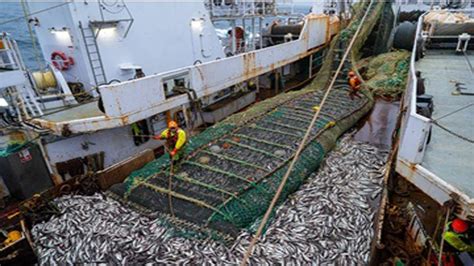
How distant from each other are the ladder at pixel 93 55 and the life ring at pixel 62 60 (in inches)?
37.9

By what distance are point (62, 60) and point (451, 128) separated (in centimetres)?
1292

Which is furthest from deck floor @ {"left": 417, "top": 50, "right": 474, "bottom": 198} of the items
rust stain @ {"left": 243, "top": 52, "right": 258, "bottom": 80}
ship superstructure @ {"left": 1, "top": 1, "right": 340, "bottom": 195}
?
ship superstructure @ {"left": 1, "top": 1, "right": 340, "bottom": 195}

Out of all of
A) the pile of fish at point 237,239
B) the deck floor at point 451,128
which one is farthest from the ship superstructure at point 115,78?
the deck floor at point 451,128

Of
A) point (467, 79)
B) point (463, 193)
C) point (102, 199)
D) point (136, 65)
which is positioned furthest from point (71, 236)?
point (467, 79)

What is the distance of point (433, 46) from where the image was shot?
14961 mm

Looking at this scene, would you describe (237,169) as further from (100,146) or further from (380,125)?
(380,125)

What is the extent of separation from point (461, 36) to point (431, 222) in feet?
33.9

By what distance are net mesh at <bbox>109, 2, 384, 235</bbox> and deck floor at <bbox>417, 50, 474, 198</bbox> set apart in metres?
3.31

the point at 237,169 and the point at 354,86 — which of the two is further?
the point at 354,86

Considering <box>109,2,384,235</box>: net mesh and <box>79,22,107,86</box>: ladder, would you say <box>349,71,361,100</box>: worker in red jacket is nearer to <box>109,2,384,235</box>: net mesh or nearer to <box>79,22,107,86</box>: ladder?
<box>109,2,384,235</box>: net mesh

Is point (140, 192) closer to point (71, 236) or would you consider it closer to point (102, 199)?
point (102, 199)

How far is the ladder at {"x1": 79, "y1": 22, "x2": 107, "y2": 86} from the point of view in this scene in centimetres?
1073

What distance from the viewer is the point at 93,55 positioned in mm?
11102

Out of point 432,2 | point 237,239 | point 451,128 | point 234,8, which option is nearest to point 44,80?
point 237,239
